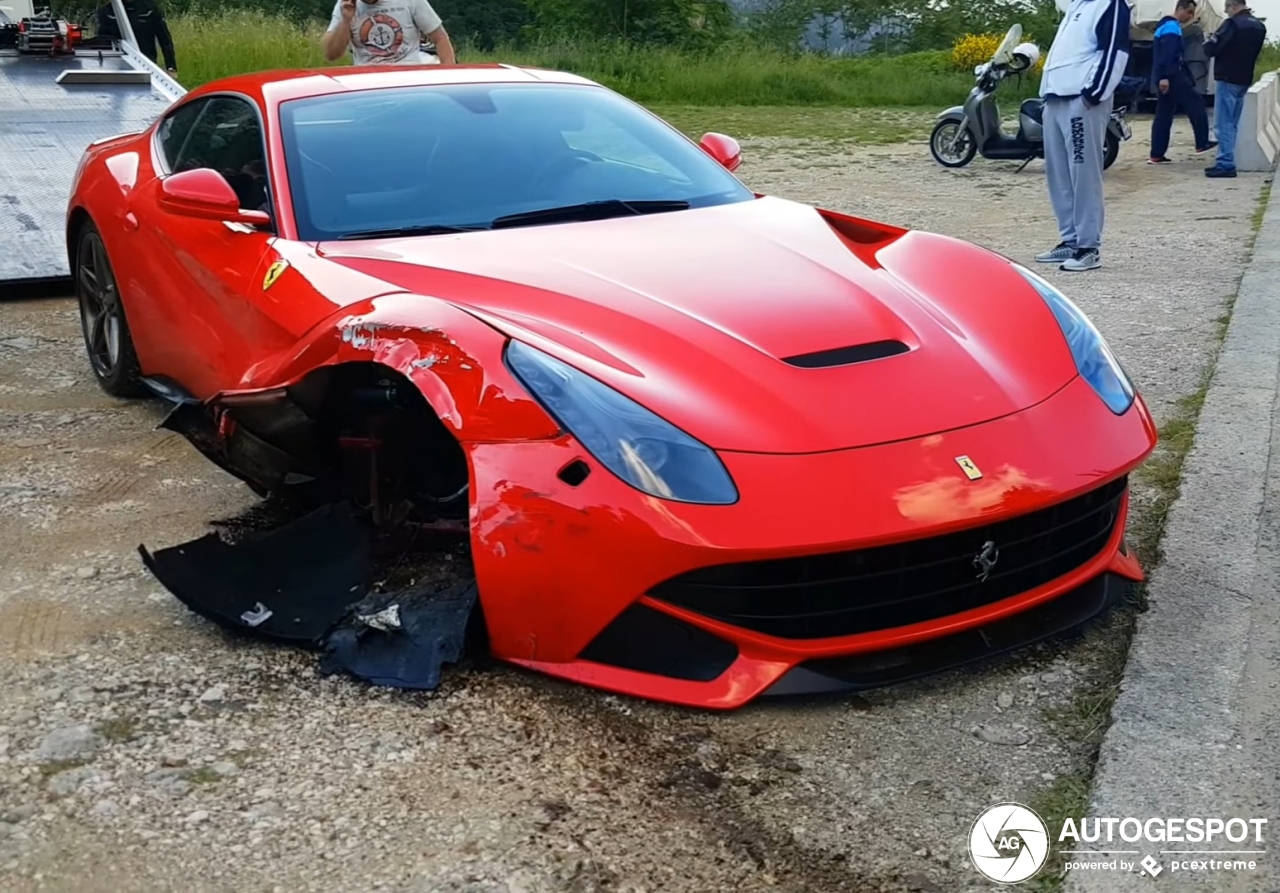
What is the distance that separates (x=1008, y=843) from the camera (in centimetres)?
229

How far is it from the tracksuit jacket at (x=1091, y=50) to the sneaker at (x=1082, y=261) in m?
0.83

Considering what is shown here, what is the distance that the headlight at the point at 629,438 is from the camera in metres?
2.59

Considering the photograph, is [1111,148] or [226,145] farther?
[1111,148]

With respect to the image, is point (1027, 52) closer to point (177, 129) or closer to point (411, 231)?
point (177, 129)

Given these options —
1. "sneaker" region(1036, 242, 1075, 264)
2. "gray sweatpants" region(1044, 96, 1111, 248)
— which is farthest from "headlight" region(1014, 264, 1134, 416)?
"sneaker" region(1036, 242, 1075, 264)

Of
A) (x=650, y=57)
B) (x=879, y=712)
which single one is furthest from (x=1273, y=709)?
(x=650, y=57)

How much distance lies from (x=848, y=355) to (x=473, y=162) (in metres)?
1.49

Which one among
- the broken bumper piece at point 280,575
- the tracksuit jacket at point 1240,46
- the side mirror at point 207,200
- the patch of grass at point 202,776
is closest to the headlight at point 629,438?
the broken bumper piece at point 280,575

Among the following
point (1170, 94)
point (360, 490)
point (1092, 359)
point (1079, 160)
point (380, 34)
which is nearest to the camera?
point (1092, 359)

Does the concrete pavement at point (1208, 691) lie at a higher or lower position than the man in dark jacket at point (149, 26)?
lower

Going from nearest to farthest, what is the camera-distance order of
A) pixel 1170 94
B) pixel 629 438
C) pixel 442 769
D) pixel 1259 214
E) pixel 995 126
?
pixel 442 769 < pixel 629 438 < pixel 1259 214 < pixel 995 126 < pixel 1170 94

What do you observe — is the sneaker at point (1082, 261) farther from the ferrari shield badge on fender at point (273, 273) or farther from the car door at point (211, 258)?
the ferrari shield badge on fender at point (273, 273)

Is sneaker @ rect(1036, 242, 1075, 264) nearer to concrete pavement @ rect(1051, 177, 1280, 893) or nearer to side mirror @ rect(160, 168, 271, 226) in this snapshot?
concrete pavement @ rect(1051, 177, 1280, 893)

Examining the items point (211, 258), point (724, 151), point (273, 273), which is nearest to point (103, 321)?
point (211, 258)
